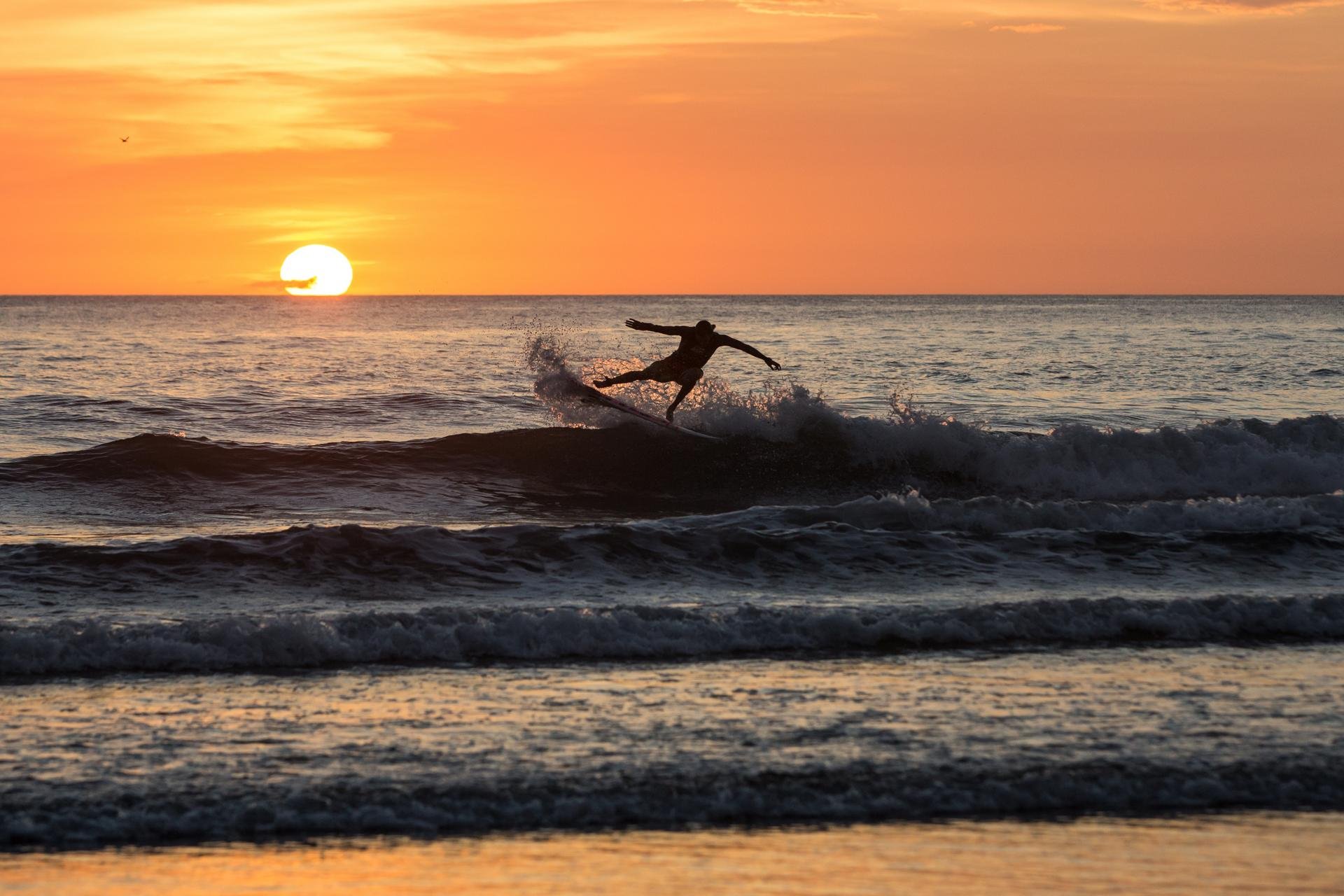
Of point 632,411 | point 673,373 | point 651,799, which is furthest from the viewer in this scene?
point 632,411

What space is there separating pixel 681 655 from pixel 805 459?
1131 centimetres

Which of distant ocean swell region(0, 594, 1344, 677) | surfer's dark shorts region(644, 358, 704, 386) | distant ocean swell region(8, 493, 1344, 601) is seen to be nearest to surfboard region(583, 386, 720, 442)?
surfer's dark shorts region(644, 358, 704, 386)

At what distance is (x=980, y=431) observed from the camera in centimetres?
2119

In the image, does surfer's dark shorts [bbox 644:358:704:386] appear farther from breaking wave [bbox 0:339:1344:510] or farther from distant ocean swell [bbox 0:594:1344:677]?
distant ocean swell [bbox 0:594:1344:677]

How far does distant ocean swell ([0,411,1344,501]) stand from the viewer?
19.3 m

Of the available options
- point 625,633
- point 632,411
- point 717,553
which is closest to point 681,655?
point 625,633

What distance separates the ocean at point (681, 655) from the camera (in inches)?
244

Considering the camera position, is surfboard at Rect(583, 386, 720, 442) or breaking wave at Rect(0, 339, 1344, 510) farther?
surfboard at Rect(583, 386, 720, 442)

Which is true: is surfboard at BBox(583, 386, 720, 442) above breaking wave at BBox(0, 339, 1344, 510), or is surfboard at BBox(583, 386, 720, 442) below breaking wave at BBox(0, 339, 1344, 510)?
above

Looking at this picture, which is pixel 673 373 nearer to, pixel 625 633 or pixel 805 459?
pixel 805 459

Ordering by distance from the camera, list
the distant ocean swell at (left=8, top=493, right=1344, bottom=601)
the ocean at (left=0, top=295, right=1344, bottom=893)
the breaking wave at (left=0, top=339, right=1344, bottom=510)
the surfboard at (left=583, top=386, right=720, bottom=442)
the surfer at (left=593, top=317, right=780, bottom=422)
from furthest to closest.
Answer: the surfboard at (left=583, top=386, right=720, bottom=442)
the breaking wave at (left=0, top=339, right=1344, bottom=510)
the surfer at (left=593, top=317, right=780, bottom=422)
the distant ocean swell at (left=8, top=493, right=1344, bottom=601)
the ocean at (left=0, top=295, right=1344, bottom=893)

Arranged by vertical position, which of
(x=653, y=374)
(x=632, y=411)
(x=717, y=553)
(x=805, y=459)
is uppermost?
(x=653, y=374)

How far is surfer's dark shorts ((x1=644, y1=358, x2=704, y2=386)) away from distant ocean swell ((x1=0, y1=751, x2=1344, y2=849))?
11408mm

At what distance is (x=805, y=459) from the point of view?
20.5 m
